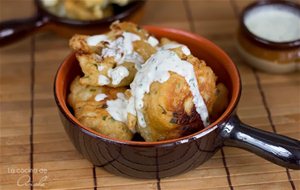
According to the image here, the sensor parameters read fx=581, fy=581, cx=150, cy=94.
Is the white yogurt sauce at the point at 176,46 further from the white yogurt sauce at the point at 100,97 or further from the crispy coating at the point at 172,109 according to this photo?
the white yogurt sauce at the point at 100,97

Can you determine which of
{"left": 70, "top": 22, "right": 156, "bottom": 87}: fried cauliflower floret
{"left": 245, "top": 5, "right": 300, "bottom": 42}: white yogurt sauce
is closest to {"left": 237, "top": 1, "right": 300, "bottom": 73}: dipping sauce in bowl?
{"left": 245, "top": 5, "right": 300, "bottom": 42}: white yogurt sauce

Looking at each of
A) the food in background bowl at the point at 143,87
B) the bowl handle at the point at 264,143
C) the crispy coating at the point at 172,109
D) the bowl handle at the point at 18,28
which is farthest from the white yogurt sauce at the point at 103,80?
the bowl handle at the point at 18,28

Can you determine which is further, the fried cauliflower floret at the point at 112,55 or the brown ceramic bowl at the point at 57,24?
the brown ceramic bowl at the point at 57,24

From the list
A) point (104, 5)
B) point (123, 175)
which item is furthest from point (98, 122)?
point (104, 5)

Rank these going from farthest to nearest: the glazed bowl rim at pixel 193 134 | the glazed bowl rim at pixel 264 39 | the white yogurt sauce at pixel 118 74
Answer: the glazed bowl rim at pixel 264 39 < the white yogurt sauce at pixel 118 74 < the glazed bowl rim at pixel 193 134

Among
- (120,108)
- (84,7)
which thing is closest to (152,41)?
(120,108)

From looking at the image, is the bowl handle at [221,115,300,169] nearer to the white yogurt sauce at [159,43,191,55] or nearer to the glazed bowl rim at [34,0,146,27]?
the white yogurt sauce at [159,43,191,55]

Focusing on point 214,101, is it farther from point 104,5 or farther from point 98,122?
point 104,5
